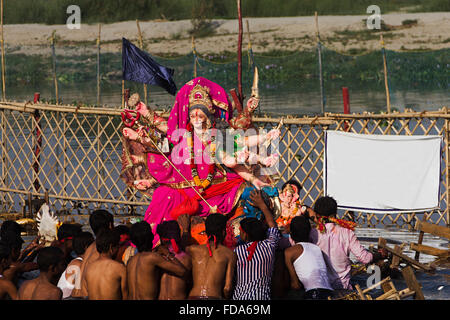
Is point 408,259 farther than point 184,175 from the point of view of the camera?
No

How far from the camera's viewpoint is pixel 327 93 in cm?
2762

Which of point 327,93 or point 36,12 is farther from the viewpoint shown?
point 36,12

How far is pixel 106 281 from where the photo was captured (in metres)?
6.46

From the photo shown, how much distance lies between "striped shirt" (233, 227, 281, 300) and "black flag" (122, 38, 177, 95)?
3746 millimetres

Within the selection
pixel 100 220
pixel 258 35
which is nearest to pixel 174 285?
pixel 100 220

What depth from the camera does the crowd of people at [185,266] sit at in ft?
21.0

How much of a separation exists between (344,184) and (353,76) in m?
20.8

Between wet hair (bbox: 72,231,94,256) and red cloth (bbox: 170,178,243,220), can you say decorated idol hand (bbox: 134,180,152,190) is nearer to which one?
red cloth (bbox: 170,178,243,220)

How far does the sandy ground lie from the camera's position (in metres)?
31.9

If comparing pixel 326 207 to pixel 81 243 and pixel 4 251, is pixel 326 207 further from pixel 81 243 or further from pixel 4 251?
pixel 4 251

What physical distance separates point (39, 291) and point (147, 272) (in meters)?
0.81
